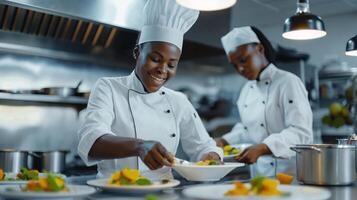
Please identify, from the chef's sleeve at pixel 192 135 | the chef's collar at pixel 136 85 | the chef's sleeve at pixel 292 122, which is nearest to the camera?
the chef's collar at pixel 136 85

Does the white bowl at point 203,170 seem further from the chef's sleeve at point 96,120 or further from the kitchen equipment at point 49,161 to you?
the kitchen equipment at point 49,161

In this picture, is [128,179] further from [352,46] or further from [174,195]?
[352,46]

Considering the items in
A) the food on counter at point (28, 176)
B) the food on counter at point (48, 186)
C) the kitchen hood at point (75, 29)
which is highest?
the kitchen hood at point (75, 29)

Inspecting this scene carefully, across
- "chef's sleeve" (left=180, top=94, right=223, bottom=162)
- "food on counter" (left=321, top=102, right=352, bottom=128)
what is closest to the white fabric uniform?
"chef's sleeve" (left=180, top=94, right=223, bottom=162)

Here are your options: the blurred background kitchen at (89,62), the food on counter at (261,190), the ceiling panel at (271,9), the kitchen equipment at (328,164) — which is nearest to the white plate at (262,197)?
the food on counter at (261,190)

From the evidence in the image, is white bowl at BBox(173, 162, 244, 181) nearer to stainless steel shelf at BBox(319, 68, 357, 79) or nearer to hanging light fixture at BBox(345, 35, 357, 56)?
hanging light fixture at BBox(345, 35, 357, 56)

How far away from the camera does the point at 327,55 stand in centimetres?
475

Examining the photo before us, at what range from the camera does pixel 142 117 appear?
1.78 m

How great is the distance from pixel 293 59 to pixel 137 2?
188 cm

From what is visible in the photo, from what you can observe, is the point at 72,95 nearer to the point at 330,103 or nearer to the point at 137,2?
the point at 137,2

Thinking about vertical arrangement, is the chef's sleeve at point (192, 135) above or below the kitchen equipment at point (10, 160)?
above

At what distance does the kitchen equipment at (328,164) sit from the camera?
57.9 inches

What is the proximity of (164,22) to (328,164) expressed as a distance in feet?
2.83

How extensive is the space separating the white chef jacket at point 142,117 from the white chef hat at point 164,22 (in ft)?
0.70
